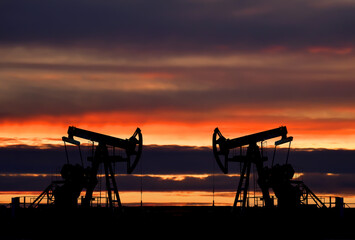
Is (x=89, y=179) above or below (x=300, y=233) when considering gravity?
above

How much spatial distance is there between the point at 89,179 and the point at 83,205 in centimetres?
293

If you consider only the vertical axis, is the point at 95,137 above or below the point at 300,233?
above

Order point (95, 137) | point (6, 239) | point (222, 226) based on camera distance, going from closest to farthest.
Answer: point (6, 239) < point (222, 226) < point (95, 137)

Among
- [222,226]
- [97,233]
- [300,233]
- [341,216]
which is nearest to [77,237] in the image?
[97,233]

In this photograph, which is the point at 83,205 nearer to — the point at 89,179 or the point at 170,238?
the point at 89,179

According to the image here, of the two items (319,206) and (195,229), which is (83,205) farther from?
(319,206)

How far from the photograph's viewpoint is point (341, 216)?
79312mm

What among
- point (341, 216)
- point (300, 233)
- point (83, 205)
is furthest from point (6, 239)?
point (341, 216)

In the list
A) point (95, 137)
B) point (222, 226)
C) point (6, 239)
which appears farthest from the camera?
point (95, 137)

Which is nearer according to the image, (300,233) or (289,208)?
(300,233)

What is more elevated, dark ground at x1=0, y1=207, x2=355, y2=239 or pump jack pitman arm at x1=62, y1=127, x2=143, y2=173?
pump jack pitman arm at x1=62, y1=127, x2=143, y2=173

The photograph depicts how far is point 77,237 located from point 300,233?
18394 millimetres

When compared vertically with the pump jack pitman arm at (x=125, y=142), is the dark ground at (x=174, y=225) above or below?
below

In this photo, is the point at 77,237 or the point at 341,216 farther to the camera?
the point at 341,216
